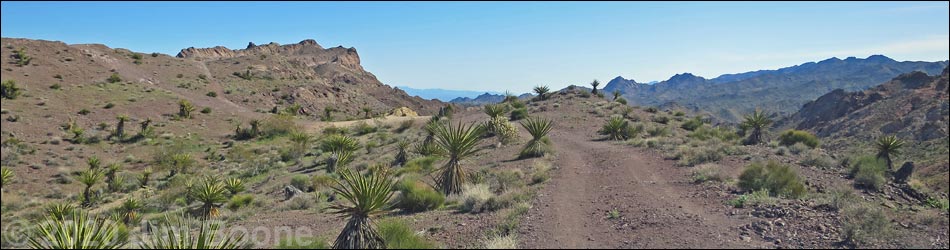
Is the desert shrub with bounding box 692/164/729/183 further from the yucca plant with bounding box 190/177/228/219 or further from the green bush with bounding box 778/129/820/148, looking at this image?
the yucca plant with bounding box 190/177/228/219

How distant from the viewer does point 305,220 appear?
1158cm

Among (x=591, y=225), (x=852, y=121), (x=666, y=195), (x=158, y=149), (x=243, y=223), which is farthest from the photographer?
(x=852, y=121)

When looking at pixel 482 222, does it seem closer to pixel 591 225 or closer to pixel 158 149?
pixel 591 225

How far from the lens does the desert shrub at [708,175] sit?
12673 millimetres

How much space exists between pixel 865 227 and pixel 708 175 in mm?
5062

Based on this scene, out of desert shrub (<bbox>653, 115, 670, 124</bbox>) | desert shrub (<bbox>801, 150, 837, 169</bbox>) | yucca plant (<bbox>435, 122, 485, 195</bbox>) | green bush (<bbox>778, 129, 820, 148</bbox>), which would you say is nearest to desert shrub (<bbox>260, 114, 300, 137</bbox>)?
desert shrub (<bbox>653, 115, 670, 124</bbox>)

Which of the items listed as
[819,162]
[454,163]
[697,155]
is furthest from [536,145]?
[819,162]

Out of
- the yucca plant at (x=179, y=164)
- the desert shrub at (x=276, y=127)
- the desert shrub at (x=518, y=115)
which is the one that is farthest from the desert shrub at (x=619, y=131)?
the desert shrub at (x=276, y=127)

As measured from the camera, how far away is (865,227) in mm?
7816

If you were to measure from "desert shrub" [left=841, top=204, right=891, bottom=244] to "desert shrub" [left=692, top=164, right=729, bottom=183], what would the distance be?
4.25 meters

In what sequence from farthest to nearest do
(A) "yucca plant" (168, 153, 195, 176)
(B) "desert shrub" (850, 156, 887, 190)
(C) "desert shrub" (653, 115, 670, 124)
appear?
(C) "desert shrub" (653, 115, 670, 124) < (A) "yucca plant" (168, 153, 195, 176) < (B) "desert shrub" (850, 156, 887, 190)

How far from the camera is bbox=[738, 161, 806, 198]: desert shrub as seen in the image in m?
11.0

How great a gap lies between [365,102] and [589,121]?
4781 cm

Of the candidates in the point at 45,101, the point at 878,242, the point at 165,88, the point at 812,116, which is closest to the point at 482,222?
the point at 878,242
